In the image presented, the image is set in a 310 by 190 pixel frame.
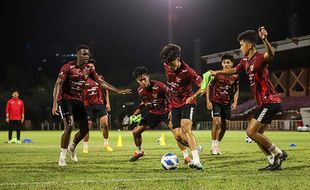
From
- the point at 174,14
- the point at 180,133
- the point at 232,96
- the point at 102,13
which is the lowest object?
the point at 180,133

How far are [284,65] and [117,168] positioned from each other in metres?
46.8

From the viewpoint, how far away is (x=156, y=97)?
11.3m

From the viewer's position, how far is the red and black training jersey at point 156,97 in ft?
36.4

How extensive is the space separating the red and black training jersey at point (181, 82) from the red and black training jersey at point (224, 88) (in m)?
3.56

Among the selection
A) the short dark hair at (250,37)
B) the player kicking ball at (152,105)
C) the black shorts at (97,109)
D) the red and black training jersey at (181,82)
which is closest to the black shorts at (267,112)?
the short dark hair at (250,37)

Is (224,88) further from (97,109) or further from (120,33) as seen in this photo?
(120,33)

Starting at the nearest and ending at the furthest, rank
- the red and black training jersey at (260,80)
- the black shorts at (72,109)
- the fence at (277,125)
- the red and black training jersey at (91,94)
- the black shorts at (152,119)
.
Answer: the red and black training jersey at (260,80) → the black shorts at (72,109) → the black shorts at (152,119) → the red and black training jersey at (91,94) → the fence at (277,125)

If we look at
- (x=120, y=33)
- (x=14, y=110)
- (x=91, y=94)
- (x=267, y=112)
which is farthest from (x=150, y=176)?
(x=120, y=33)

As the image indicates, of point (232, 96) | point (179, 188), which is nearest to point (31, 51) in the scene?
point (232, 96)

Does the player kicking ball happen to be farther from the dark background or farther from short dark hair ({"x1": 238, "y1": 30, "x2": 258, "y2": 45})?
the dark background

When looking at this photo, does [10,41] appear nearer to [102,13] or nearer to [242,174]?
[102,13]

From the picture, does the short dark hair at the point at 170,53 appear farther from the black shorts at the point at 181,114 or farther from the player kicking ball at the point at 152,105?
the player kicking ball at the point at 152,105

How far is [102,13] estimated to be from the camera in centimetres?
8188

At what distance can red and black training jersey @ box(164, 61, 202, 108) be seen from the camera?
9469mm
